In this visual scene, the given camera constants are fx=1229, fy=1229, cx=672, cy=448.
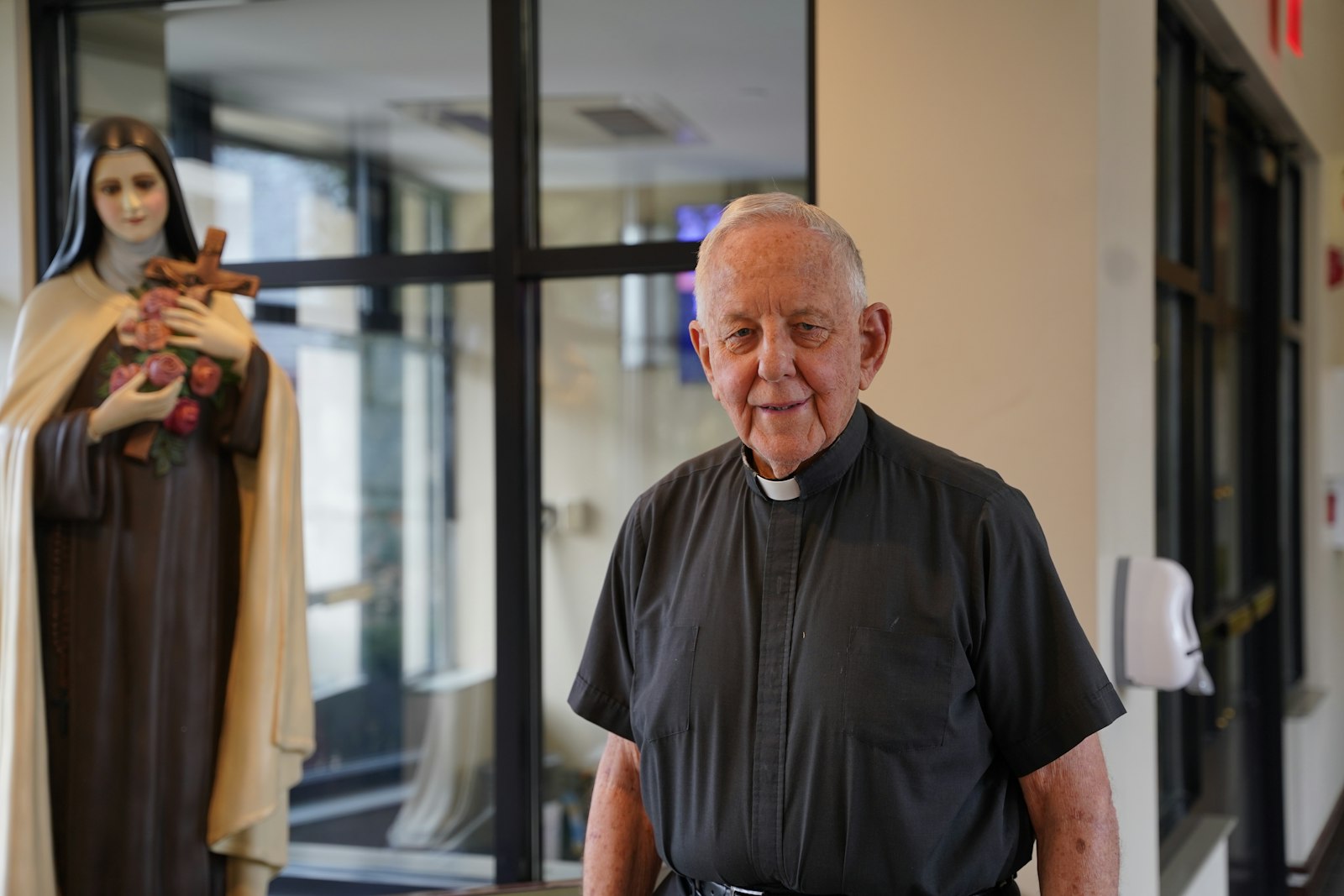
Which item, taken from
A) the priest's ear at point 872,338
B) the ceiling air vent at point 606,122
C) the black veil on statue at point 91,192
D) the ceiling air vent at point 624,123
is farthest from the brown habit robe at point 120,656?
the priest's ear at point 872,338

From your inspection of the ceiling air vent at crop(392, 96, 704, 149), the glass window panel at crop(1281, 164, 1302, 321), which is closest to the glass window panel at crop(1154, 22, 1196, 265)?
the ceiling air vent at crop(392, 96, 704, 149)

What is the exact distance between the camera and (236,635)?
2.62 metres

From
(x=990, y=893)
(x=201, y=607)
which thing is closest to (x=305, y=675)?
(x=201, y=607)

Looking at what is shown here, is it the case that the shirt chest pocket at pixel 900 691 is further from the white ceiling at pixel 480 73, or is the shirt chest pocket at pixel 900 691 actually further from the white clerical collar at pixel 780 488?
the white ceiling at pixel 480 73

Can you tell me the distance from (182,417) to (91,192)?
20.4 inches

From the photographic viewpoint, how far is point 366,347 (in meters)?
3.94

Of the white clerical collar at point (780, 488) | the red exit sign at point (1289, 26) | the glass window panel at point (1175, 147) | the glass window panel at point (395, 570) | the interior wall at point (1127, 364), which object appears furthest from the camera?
the red exit sign at point (1289, 26)

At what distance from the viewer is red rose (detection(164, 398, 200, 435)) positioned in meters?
2.46

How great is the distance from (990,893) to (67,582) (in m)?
1.94

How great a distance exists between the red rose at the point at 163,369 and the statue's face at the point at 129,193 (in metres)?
0.30

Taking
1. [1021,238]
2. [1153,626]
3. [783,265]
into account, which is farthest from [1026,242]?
[783,265]

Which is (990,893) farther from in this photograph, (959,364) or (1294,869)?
(1294,869)

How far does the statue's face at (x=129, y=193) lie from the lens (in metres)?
2.52

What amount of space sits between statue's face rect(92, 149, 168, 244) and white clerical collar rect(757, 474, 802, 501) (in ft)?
5.50
